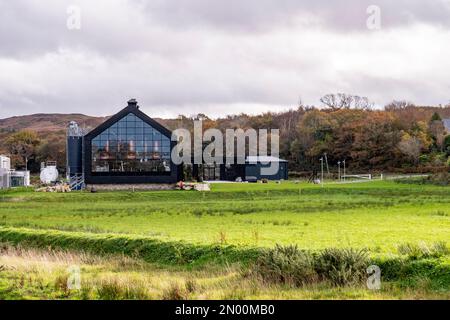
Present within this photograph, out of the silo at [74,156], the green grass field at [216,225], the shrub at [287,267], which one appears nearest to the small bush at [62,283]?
the shrub at [287,267]

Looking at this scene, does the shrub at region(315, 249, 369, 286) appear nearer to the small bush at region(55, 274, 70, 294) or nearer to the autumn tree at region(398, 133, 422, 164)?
the small bush at region(55, 274, 70, 294)

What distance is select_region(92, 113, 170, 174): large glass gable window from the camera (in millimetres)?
69125

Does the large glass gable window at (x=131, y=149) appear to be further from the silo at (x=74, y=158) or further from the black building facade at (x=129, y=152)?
the silo at (x=74, y=158)

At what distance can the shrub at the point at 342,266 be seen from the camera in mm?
14562

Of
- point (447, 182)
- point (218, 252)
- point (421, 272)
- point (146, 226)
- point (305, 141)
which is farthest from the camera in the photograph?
point (305, 141)

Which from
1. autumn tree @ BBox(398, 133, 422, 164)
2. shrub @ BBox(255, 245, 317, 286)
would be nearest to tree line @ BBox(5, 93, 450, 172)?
autumn tree @ BBox(398, 133, 422, 164)

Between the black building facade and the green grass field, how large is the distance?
1195 cm

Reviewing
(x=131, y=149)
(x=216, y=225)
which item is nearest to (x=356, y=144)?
(x=131, y=149)

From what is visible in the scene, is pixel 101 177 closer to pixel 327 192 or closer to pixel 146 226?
pixel 327 192
